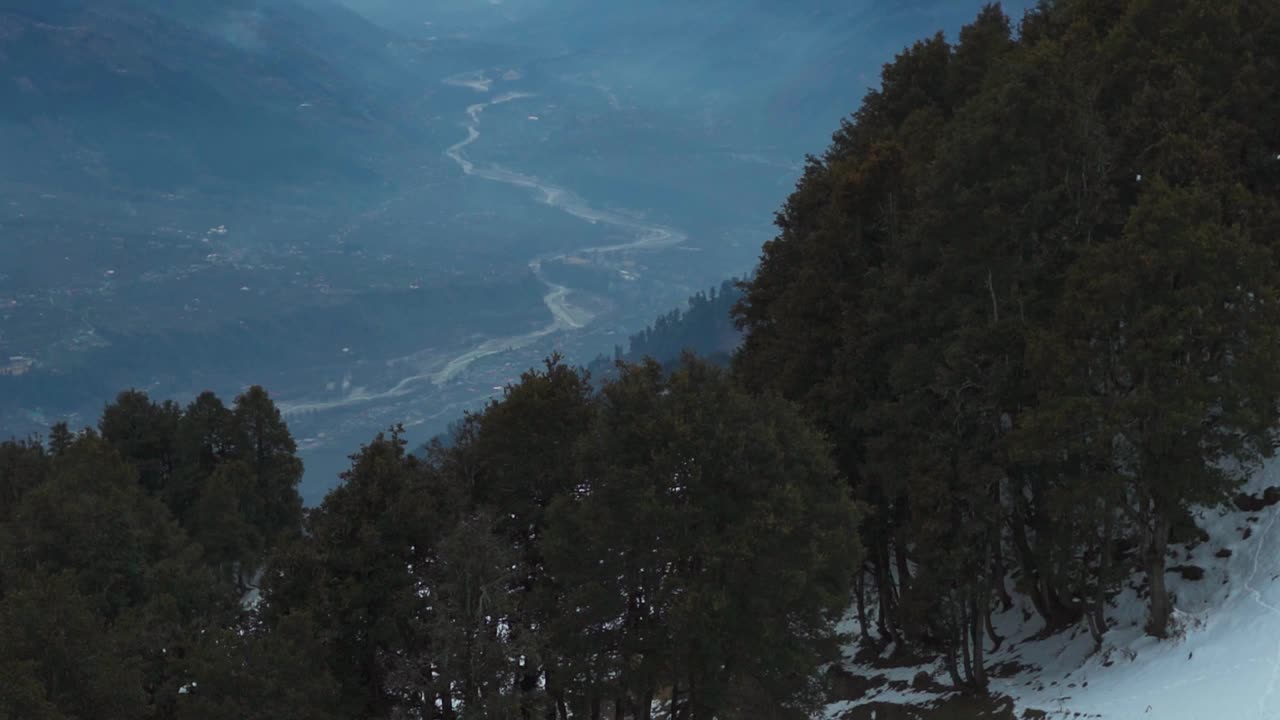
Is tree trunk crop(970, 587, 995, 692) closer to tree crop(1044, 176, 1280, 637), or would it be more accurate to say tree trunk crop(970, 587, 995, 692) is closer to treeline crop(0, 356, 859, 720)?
treeline crop(0, 356, 859, 720)

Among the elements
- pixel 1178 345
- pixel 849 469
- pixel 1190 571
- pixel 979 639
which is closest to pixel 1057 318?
pixel 1178 345

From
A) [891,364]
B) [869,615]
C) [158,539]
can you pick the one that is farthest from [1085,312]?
[158,539]

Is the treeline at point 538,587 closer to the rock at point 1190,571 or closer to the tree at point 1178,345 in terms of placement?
the tree at point 1178,345

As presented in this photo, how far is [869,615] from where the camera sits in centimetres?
3894

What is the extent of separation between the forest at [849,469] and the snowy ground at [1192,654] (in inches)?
26.9

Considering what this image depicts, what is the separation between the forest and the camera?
22516mm

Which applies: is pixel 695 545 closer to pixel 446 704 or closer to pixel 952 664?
pixel 446 704

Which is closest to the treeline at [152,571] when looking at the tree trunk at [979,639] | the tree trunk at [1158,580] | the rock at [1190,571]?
the tree trunk at [979,639]

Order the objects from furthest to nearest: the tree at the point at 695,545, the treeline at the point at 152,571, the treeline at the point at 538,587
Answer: the tree at the point at 695,545 < the treeline at the point at 152,571 < the treeline at the point at 538,587

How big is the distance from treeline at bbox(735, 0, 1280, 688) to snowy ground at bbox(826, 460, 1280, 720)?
73 centimetres

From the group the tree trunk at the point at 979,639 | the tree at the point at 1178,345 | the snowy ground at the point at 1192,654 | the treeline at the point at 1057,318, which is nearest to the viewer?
the snowy ground at the point at 1192,654

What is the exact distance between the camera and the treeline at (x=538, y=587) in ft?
70.4

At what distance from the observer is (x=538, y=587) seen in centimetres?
2492

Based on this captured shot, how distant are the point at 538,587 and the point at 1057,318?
13.9 m
